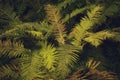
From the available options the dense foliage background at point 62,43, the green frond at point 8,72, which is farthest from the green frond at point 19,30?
the green frond at point 8,72

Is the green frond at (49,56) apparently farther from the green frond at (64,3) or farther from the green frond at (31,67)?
the green frond at (64,3)

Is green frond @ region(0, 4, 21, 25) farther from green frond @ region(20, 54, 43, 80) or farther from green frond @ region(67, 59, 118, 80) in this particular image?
green frond @ region(67, 59, 118, 80)

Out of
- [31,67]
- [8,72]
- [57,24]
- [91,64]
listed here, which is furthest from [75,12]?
[8,72]

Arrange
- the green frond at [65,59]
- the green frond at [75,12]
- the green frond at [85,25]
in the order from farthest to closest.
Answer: the green frond at [75,12] → the green frond at [85,25] → the green frond at [65,59]

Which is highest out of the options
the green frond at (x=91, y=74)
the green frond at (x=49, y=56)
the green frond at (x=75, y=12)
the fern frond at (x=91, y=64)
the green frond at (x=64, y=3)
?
the green frond at (x=64, y=3)

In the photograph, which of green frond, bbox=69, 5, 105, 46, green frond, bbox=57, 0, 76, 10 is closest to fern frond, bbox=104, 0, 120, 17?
green frond, bbox=69, 5, 105, 46

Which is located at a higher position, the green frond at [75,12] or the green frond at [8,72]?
the green frond at [75,12]

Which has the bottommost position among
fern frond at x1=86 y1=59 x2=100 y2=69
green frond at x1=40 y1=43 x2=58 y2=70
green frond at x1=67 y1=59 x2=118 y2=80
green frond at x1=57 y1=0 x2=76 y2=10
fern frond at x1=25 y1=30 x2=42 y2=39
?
green frond at x1=67 y1=59 x2=118 y2=80

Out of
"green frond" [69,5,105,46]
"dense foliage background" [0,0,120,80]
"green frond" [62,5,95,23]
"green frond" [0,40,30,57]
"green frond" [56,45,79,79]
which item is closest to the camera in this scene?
"green frond" [56,45,79,79]

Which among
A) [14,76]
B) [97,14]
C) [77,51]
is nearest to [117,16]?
[97,14]
